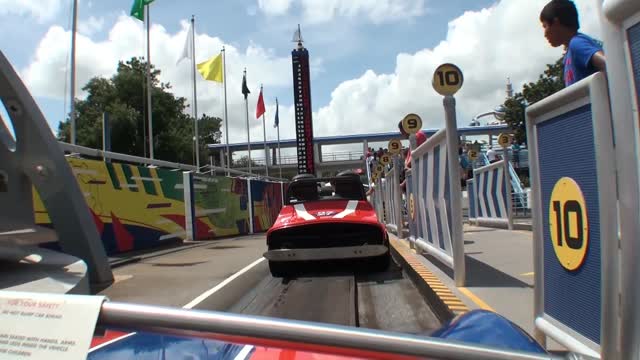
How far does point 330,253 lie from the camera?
23.4 ft

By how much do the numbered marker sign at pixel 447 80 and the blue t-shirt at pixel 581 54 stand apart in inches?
98.3

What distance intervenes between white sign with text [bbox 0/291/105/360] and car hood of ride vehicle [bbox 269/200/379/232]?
19.1 feet

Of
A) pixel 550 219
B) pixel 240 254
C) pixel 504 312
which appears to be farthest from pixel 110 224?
pixel 550 219

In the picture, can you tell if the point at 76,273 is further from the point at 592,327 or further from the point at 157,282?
the point at 157,282

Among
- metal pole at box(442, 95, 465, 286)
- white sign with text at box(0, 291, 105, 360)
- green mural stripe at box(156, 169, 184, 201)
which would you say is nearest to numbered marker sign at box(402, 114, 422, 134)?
metal pole at box(442, 95, 465, 286)

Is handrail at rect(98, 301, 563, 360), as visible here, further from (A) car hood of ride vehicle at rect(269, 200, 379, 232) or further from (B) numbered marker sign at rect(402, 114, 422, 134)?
(B) numbered marker sign at rect(402, 114, 422, 134)

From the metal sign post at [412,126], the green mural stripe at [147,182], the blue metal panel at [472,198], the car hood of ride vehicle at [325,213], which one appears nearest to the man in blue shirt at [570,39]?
the car hood of ride vehicle at [325,213]

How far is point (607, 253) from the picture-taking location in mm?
2014

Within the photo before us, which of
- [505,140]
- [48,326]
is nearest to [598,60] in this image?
[48,326]

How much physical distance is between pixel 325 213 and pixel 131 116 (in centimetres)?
4137

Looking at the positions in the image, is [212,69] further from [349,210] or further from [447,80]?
[447,80]

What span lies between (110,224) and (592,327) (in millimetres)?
10540

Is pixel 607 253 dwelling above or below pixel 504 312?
above

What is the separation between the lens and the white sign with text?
1.51 meters
